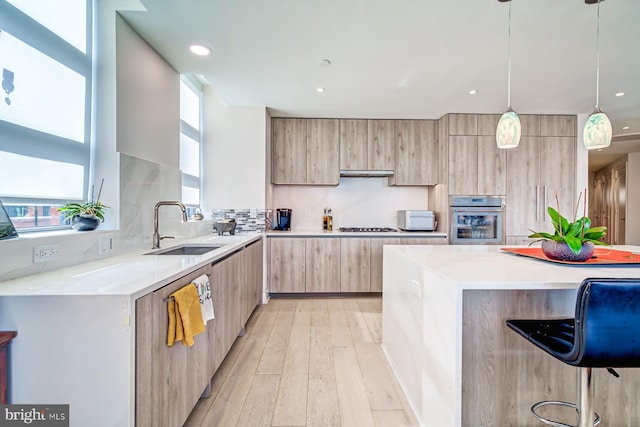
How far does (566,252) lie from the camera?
4.85 feet

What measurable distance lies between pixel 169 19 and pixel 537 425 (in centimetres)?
332

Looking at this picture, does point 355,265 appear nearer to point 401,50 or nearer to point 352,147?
point 352,147

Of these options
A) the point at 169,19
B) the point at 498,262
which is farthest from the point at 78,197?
the point at 498,262

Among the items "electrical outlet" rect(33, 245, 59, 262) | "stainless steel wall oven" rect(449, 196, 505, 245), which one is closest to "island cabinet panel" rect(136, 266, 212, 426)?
"electrical outlet" rect(33, 245, 59, 262)

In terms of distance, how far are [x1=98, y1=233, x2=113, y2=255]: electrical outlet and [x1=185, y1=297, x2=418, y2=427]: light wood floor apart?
1098 mm

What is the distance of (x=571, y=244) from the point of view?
1.40 meters

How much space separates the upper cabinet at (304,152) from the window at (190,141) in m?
0.97

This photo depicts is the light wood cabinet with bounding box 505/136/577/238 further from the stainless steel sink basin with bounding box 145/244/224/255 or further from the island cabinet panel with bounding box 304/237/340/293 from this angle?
the stainless steel sink basin with bounding box 145/244/224/255

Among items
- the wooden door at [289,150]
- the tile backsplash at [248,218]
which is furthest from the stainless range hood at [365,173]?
the tile backsplash at [248,218]

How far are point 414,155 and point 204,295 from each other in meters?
3.39

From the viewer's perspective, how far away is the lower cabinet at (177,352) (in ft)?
3.42

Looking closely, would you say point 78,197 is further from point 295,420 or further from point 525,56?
point 525,56

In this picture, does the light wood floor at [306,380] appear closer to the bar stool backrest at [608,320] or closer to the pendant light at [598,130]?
the bar stool backrest at [608,320]

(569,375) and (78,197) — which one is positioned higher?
(78,197)
